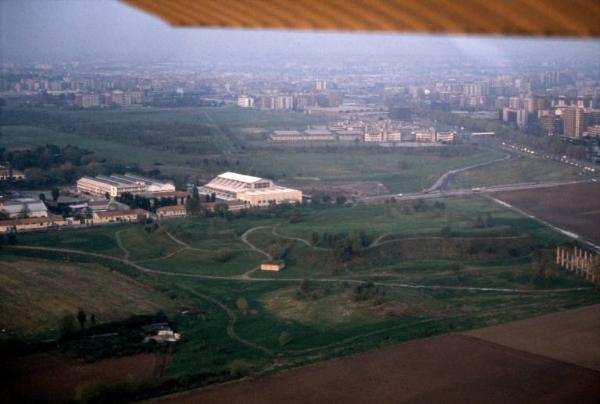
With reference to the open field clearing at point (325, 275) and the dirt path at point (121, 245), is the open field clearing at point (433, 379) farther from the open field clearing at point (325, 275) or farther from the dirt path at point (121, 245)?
the dirt path at point (121, 245)

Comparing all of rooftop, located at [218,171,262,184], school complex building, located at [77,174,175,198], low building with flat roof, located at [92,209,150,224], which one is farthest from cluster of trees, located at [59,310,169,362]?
rooftop, located at [218,171,262,184]

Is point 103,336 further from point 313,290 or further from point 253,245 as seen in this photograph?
point 253,245

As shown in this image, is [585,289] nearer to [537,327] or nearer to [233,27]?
[537,327]

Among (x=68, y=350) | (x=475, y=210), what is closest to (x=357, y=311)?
(x=68, y=350)

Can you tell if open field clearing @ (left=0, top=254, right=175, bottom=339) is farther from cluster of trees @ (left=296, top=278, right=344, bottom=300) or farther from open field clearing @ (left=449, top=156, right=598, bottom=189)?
open field clearing @ (left=449, top=156, right=598, bottom=189)

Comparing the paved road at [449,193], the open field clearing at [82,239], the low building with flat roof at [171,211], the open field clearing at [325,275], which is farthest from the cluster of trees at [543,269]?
the low building with flat roof at [171,211]

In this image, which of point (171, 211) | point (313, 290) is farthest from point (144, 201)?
point (313, 290)
